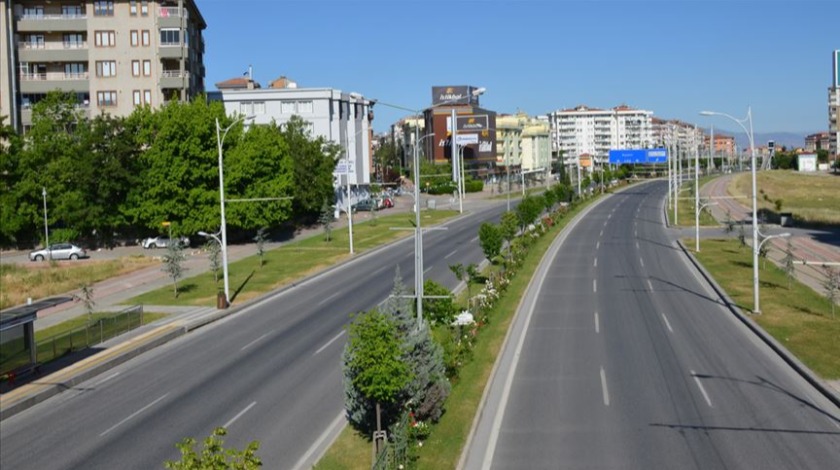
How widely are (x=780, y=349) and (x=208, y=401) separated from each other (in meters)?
16.6

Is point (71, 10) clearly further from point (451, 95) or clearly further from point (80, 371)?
point (451, 95)

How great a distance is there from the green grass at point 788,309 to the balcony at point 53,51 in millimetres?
52945

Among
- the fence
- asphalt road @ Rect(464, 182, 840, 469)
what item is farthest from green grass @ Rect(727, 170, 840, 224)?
the fence

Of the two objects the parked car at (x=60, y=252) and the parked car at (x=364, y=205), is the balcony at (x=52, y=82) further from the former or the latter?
the parked car at (x=364, y=205)

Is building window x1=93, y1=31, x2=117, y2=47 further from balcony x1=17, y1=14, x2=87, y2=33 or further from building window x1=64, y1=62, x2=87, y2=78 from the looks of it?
building window x1=64, y1=62, x2=87, y2=78

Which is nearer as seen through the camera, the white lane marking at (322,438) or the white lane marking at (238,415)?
the white lane marking at (322,438)

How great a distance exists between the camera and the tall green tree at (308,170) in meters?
75.3

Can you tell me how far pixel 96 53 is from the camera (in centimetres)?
7238

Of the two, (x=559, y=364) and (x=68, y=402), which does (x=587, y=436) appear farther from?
(x=68, y=402)

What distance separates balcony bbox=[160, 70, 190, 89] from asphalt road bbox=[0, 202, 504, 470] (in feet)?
132

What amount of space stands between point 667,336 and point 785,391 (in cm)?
695

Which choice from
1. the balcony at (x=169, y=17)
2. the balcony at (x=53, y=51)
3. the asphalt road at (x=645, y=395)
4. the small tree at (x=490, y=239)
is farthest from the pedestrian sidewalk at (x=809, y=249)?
the balcony at (x=53, y=51)

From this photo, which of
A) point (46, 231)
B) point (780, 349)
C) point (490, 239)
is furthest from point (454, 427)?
point (46, 231)

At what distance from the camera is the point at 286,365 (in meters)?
26.3
